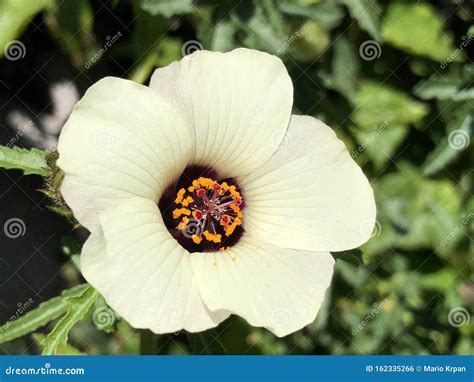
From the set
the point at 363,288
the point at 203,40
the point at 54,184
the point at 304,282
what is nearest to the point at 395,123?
the point at 363,288

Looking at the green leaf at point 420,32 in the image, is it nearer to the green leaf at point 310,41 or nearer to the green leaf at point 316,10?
the green leaf at point 310,41

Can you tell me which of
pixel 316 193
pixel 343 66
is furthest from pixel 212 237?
pixel 343 66

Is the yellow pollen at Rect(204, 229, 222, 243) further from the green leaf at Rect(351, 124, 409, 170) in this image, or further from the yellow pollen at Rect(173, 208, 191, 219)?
the green leaf at Rect(351, 124, 409, 170)

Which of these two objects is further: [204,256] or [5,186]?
[5,186]

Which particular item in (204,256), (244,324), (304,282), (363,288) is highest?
(204,256)

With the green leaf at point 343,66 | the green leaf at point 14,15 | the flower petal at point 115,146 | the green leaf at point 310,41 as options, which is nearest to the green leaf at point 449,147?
the green leaf at point 343,66

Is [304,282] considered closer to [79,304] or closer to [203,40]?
[79,304]
